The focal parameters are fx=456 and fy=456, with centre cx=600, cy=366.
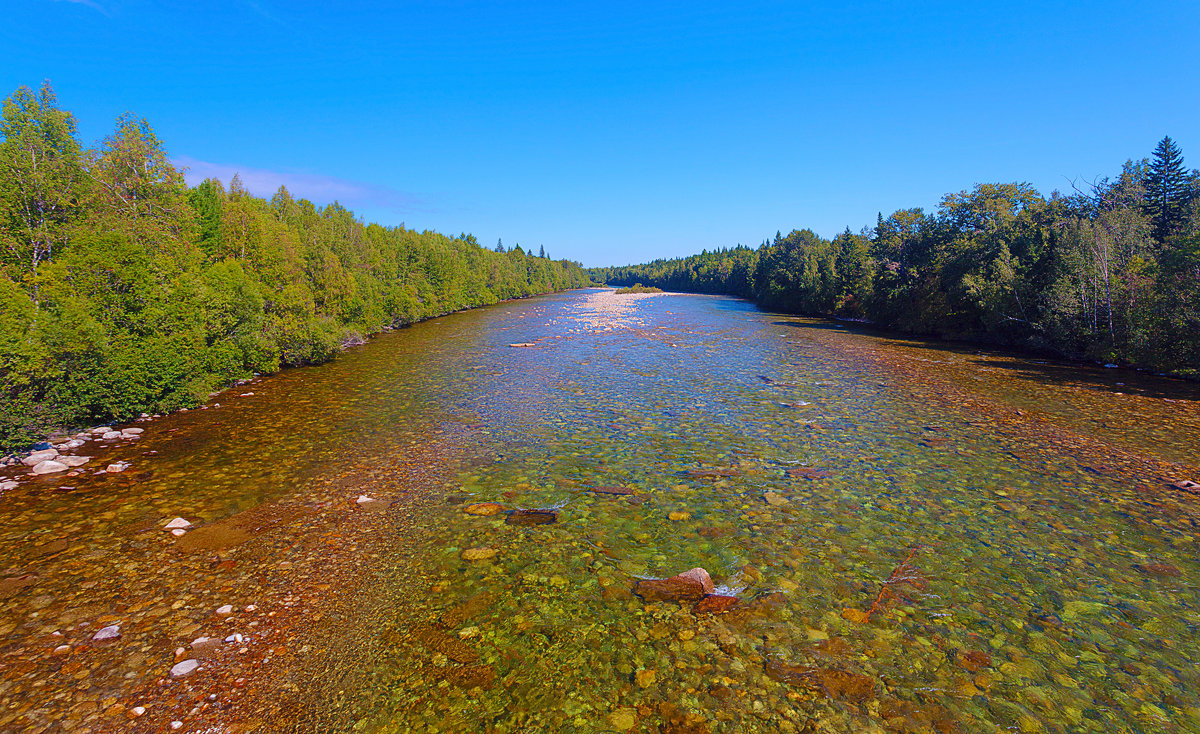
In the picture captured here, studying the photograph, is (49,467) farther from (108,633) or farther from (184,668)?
(184,668)

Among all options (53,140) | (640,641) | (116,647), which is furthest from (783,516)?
(53,140)

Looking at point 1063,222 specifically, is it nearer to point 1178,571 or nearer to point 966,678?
point 1178,571

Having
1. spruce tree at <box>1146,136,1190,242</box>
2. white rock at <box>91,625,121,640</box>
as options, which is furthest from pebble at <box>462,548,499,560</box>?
spruce tree at <box>1146,136,1190,242</box>

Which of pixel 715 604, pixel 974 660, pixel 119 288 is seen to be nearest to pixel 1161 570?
pixel 974 660

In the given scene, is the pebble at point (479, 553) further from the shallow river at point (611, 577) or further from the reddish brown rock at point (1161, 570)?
the reddish brown rock at point (1161, 570)

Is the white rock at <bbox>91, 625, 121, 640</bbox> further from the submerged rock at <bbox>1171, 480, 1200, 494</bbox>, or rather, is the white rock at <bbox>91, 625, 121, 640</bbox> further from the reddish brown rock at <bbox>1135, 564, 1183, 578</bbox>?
the submerged rock at <bbox>1171, 480, 1200, 494</bbox>

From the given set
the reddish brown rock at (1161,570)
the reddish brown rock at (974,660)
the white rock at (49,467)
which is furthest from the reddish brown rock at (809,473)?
the white rock at (49,467)

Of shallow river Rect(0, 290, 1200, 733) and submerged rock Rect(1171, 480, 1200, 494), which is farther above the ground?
shallow river Rect(0, 290, 1200, 733)
